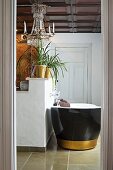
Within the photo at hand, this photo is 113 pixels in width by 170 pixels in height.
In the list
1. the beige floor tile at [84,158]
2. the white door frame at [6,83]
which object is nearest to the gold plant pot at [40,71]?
the beige floor tile at [84,158]

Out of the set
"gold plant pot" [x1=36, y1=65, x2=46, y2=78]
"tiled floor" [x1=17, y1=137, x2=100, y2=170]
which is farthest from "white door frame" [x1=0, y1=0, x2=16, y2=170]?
"gold plant pot" [x1=36, y1=65, x2=46, y2=78]

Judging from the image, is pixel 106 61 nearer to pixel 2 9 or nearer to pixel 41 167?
pixel 2 9

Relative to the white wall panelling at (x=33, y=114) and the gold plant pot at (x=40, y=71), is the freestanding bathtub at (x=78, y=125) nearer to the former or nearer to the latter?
the white wall panelling at (x=33, y=114)

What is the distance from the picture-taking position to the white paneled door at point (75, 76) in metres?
6.94

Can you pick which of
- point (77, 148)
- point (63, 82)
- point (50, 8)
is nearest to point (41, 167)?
point (77, 148)

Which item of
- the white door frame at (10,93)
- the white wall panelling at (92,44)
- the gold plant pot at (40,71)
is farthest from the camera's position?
the white wall panelling at (92,44)

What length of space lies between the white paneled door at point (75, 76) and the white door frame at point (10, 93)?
15.6ft

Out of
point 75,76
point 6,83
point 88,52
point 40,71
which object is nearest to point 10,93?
point 6,83

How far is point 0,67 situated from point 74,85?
4865 millimetres

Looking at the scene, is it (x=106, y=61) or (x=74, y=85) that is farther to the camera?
(x=74, y=85)

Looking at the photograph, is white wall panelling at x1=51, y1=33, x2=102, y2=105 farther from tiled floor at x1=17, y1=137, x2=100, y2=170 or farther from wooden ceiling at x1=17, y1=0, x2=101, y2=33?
tiled floor at x1=17, y1=137, x2=100, y2=170

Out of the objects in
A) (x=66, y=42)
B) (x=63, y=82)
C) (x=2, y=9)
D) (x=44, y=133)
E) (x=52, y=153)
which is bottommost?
(x=52, y=153)

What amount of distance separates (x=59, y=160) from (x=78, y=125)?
2.56ft

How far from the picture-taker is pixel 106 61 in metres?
2.09
